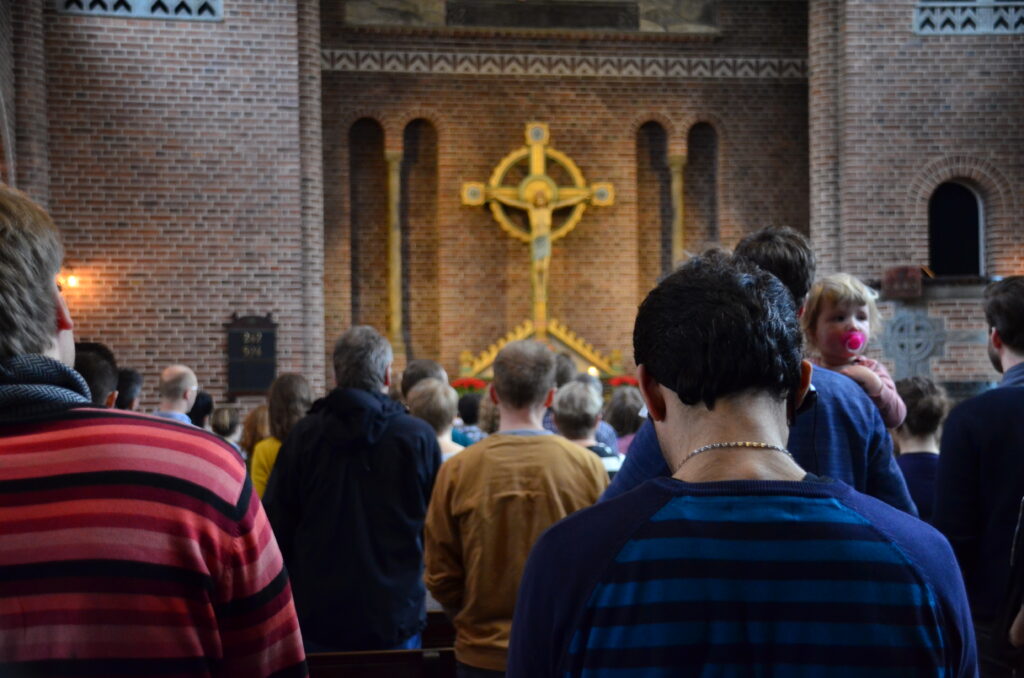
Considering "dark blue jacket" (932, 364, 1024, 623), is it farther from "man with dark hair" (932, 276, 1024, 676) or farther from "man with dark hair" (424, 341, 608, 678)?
"man with dark hair" (424, 341, 608, 678)

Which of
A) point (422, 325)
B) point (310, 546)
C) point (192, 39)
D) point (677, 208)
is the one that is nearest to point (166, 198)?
point (192, 39)

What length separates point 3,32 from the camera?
994cm

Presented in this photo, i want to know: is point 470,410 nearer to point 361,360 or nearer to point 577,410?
point 577,410

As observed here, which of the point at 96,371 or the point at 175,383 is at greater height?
the point at 96,371

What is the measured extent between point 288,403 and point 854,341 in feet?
7.69

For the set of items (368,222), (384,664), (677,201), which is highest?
(677,201)

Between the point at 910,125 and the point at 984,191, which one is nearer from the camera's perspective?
the point at 910,125

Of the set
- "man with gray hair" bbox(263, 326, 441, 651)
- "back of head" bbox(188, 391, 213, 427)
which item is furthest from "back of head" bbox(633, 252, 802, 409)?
"back of head" bbox(188, 391, 213, 427)

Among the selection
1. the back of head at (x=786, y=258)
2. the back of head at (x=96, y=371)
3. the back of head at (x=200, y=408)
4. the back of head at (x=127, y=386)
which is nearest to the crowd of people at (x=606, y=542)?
the back of head at (x=786, y=258)

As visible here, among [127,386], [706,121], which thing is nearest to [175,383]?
[127,386]

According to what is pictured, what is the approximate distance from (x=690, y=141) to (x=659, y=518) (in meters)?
13.4

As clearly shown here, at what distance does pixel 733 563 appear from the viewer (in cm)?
137

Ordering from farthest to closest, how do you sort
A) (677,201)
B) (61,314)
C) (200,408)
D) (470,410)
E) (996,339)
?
(677,201)
(200,408)
(470,410)
(996,339)
(61,314)

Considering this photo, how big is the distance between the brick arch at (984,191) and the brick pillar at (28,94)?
8.77m
